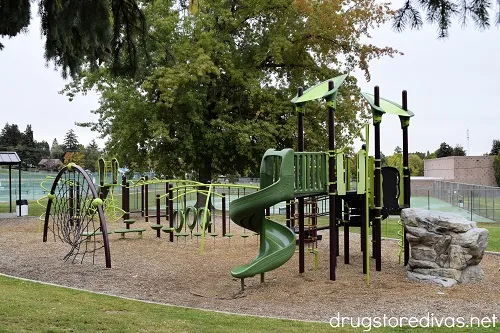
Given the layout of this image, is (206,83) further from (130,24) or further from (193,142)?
(130,24)

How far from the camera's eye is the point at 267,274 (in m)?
10.7

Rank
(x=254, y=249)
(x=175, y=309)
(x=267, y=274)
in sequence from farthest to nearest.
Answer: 1. (x=254, y=249)
2. (x=267, y=274)
3. (x=175, y=309)

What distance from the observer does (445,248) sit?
A: 944 cm

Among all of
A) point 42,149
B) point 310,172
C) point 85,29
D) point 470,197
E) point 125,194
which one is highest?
point 42,149

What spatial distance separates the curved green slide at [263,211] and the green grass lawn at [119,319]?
1929mm

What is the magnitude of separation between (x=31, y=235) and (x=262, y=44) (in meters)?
13.5

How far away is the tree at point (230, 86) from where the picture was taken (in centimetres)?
2358

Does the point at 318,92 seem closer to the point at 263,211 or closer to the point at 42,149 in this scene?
the point at 263,211

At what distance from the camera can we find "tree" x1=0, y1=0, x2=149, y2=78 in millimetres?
7109

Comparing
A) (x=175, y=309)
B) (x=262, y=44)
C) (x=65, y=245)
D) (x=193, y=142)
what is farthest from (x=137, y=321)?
(x=262, y=44)

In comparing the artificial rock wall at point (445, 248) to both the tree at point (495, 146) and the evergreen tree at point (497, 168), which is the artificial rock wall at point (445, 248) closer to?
the evergreen tree at point (497, 168)

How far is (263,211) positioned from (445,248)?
3.12m

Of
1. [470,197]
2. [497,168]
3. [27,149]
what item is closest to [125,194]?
[470,197]

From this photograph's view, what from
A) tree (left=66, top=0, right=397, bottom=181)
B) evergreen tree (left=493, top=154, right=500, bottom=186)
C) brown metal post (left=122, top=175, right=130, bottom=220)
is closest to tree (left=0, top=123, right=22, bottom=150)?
tree (left=66, top=0, right=397, bottom=181)
